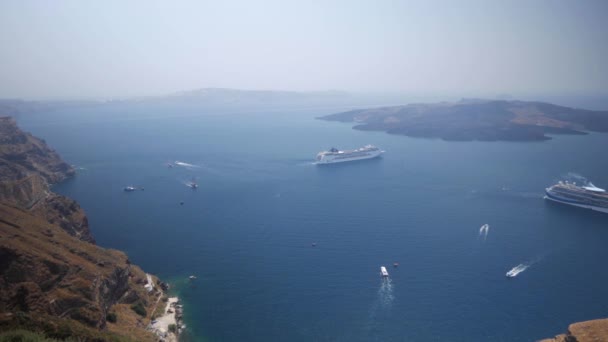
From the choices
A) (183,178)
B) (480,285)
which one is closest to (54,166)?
(183,178)

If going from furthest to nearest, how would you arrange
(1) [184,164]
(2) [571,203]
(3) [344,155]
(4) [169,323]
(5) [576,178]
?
(3) [344,155] → (1) [184,164] → (5) [576,178] → (2) [571,203] → (4) [169,323]

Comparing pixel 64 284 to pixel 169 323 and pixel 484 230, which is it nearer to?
pixel 169 323

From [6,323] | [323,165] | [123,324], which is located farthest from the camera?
[323,165]

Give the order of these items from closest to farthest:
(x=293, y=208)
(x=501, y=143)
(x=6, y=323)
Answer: (x=6, y=323) < (x=293, y=208) < (x=501, y=143)

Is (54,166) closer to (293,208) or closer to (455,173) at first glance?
(293,208)

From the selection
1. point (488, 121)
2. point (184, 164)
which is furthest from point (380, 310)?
point (488, 121)

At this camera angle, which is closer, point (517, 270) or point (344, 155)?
point (517, 270)

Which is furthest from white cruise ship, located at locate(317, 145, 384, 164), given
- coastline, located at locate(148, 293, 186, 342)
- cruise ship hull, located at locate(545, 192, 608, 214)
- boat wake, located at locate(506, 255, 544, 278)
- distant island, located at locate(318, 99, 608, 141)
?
coastline, located at locate(148, 293, 186, 342)
